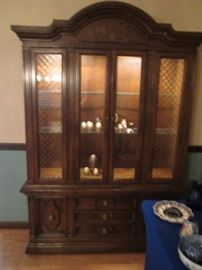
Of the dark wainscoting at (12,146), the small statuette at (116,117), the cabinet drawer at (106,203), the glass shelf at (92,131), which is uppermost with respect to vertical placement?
the small statuette at (116,117)

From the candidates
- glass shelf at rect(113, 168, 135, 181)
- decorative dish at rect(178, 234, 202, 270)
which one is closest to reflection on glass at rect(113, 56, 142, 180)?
glass shelf at rect(113, 168, 135, 181)

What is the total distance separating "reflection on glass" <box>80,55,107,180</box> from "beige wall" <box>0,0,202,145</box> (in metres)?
0.66

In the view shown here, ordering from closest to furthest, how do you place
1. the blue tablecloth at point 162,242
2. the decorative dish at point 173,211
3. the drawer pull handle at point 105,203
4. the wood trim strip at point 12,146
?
the blue tablecloth at point 162,242, the decorative dish at point 173,211, the drawer pull handle at point 105,203, the wood trim strip at point 12,146

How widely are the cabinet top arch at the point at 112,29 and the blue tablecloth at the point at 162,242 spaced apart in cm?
137

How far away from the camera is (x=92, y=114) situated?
7.80 ft

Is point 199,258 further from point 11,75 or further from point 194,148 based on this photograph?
point 11,75

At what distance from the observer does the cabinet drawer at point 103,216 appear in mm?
2459

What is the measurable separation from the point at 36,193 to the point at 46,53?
4.08 ft

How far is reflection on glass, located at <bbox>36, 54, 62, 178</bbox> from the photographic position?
2.21 metres

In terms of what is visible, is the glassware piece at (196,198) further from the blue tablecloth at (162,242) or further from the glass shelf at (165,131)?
the glass shelf at (165,131)

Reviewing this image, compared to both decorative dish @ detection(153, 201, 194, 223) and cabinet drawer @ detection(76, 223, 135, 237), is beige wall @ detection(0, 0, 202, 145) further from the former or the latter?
decorative dish @ detection(153, 201, 194, 223)

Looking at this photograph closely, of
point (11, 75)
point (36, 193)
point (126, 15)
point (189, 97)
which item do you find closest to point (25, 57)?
point (11, 75)

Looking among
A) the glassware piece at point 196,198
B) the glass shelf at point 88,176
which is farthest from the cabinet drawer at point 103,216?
the glassware piece at point 196,198

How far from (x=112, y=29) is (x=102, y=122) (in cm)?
80
